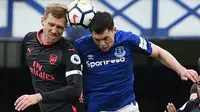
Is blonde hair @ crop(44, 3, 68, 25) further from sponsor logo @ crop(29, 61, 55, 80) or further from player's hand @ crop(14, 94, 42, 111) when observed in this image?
player's hand @ crop(14, 94, 42, 111)

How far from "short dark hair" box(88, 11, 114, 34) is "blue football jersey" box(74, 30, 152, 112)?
21cm

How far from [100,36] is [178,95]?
15.6ft

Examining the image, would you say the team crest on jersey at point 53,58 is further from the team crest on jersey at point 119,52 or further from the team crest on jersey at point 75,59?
the team crest on jersey at point 119,52

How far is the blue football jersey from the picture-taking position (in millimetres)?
4375

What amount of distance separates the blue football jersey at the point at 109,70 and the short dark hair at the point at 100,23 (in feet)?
0.70

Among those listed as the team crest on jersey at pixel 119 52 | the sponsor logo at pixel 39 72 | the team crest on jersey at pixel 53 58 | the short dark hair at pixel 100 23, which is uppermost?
the short dark hair at pixel 100 23

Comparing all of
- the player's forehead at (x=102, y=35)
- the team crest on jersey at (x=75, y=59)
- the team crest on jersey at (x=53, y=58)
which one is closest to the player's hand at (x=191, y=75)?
the player's forehead at (x=102, y=35)

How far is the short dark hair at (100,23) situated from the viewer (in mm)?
4125

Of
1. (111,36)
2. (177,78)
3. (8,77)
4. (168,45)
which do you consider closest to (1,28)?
(8,77)

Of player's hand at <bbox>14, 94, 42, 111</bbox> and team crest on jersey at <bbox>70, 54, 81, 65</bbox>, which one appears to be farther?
team crest on jersey at <bbox>70, 54, 81, 65</bbox>

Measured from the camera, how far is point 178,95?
865 cm

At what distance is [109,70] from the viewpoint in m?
4.39

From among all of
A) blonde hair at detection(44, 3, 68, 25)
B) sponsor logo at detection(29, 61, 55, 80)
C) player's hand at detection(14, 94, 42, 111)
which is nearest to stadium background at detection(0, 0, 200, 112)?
sponsor logo at detection(29, 61, 55, 80)

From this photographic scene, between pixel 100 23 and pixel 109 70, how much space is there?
1.49ft
